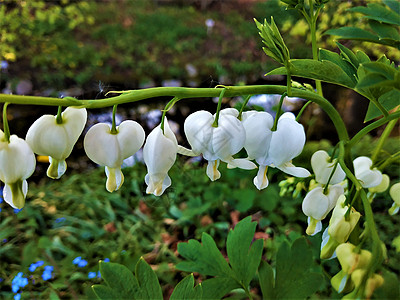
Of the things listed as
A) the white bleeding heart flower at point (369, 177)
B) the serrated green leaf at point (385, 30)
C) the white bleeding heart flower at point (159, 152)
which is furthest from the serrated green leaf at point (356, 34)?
the white bleeding heart flower at point (159, 152)

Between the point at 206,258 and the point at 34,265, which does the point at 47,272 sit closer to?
the point at 34,265

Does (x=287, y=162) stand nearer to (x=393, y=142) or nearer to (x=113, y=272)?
(x=113, y=272)

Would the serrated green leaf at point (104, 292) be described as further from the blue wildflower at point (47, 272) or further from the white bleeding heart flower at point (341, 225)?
the blue wildflower at point (47, 272)

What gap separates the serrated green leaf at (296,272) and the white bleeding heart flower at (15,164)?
0.46 meters

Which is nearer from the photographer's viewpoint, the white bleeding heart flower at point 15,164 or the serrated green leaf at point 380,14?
the white bleeding heart flower at point 15,164

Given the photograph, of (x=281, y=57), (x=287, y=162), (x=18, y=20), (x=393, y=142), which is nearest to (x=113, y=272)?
(x=287, y=162)

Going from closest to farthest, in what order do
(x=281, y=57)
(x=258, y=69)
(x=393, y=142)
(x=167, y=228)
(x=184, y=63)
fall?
(x=281, y=57)
(x=167, y=228)
(x=393, y=142)
(x=258, y=69)
(x=184, y=63)

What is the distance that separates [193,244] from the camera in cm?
91

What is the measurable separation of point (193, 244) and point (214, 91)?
479mm

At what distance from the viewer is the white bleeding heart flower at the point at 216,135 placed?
570 mm

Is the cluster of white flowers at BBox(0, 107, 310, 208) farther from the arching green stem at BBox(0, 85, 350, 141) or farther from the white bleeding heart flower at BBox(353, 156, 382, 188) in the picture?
the white bleeding heart flower at BBox(353, 156, 382, 188)

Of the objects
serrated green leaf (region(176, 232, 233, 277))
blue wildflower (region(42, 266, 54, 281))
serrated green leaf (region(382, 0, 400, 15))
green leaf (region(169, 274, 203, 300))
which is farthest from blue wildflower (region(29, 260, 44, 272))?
serrated green leaf (region(382, 0, 400, 15))

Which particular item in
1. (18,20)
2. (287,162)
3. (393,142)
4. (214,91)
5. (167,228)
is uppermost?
(214,91)

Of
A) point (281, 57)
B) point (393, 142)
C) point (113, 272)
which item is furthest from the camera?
point (393, 142)
